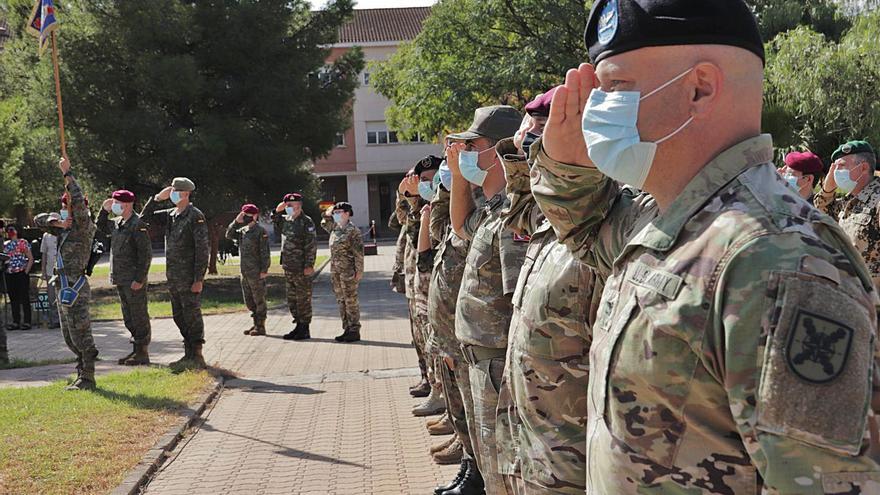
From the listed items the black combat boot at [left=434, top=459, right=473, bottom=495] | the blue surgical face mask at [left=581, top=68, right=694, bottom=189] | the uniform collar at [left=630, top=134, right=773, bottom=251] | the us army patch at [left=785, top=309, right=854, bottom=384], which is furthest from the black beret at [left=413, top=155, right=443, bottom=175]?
the us army patch at [left=785, top=309, right=854, bottom=384]

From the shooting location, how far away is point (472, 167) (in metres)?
4.57

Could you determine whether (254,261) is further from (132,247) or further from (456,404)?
(456,404)

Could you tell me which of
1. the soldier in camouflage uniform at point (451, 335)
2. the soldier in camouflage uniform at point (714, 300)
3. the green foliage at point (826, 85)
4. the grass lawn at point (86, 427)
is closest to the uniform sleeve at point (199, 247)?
the grass lawn at point (86, 427)

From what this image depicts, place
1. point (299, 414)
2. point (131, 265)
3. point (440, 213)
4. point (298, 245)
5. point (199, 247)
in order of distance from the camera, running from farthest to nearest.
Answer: point (298, 245)
point (131, 265)
point (199, 247)
point (299, 414)
point (440, 213)

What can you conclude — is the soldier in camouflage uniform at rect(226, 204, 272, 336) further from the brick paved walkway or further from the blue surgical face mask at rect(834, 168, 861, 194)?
the blue surgical face mask at rect(834, 168, 861, 194)

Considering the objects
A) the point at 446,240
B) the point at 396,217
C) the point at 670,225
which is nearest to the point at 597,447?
the point at 670,225

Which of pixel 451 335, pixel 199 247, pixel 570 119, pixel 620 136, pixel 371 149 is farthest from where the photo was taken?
pixel 371 149

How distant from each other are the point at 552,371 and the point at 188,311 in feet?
26.1

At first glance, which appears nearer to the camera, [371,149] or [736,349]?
[736,349]

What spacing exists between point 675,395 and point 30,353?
13081mm

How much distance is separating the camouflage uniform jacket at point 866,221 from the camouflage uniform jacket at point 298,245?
7.86 metres

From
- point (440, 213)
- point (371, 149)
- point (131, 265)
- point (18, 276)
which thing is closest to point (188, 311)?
point (131, 265)

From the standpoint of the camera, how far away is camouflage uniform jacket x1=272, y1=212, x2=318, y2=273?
12.9 m

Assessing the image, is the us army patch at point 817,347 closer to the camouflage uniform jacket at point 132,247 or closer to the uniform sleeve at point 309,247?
the camouflage uniform jacket at point 132,247
